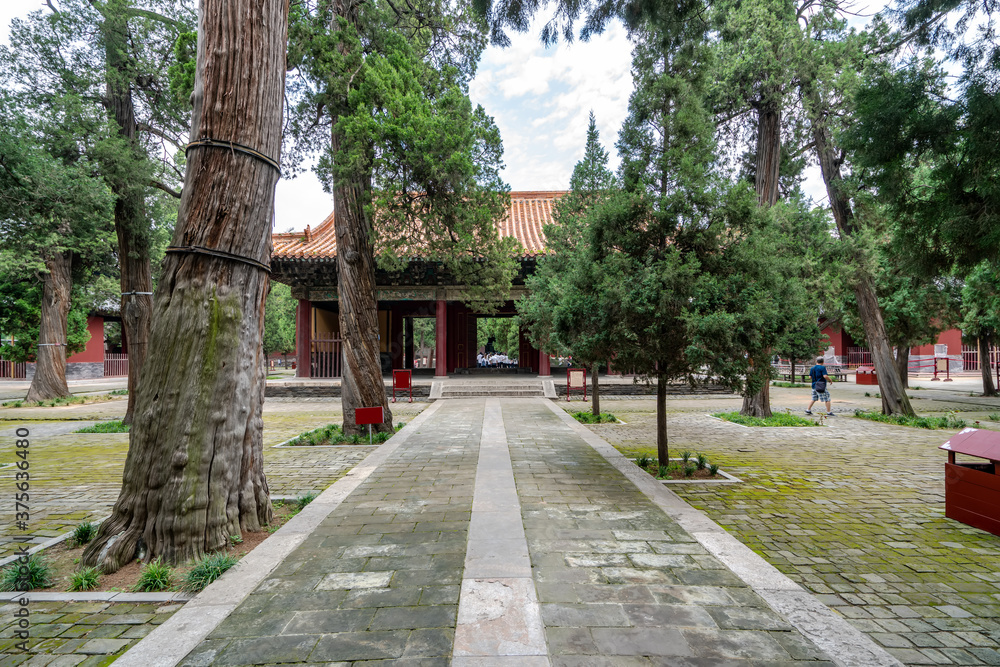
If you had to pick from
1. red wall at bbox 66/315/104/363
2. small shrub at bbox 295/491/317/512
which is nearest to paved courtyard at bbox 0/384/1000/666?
small shrub at bbox 295/491/317/512

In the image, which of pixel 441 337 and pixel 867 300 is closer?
pixel 867 300

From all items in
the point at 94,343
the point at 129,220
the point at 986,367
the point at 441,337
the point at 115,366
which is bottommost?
the point at 115,366

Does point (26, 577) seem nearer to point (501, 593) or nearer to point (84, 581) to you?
point (84, 581)

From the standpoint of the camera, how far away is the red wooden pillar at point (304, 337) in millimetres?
16484

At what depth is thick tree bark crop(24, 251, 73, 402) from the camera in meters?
14.1

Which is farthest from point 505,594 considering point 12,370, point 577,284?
point 12,370

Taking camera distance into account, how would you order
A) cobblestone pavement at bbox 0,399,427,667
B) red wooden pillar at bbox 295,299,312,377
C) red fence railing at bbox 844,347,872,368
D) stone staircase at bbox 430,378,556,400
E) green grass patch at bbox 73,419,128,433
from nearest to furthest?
cobblestone pavement at bbox 0,399,427,667, green grass patch at bbox 73,419,128,433, stone staircase at bbox 430,378,556,400, red wooden pillar at bbox 295,299,312,377, red fence railing at bbox 844,347,872,368

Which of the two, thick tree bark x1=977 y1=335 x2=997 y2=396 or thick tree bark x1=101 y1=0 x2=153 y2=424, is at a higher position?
thick tree bark x1=101 y1=0 x2=153 y2=424

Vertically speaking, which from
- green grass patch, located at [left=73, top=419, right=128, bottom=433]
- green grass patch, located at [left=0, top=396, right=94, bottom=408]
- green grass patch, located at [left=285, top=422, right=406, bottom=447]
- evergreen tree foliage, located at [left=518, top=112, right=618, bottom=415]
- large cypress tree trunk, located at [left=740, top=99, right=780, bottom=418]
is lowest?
green grass patch, located at [left=0, top=396, right=94, bottom=408]

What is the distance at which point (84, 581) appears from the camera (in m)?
2.75

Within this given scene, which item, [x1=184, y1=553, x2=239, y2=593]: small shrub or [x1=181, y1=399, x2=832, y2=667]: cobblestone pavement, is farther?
[x1=184, y1=553, x2=239, y2=593]: small shrub

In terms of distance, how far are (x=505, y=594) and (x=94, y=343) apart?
102 feet

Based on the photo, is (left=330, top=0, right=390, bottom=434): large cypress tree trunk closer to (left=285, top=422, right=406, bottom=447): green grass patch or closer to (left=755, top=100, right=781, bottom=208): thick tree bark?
(left=285, top=422, right=406, bottom=447): green grass patch

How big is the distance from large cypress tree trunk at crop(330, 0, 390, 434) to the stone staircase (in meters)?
6.89
